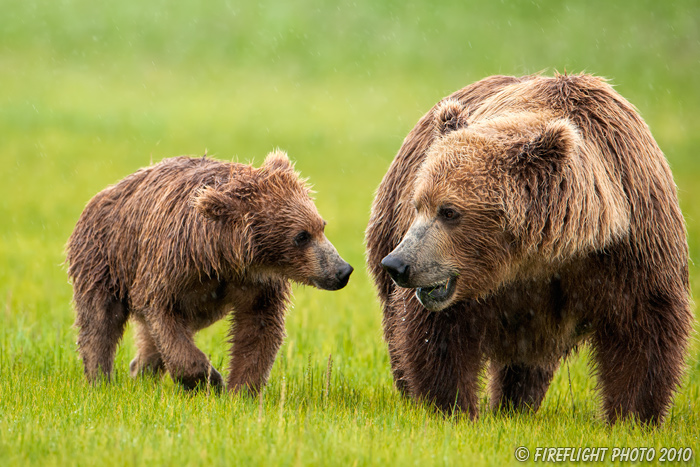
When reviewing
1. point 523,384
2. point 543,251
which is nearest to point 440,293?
point 543,251

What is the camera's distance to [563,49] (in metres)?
36.4

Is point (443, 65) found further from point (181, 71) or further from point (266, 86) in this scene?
point (181, 71)

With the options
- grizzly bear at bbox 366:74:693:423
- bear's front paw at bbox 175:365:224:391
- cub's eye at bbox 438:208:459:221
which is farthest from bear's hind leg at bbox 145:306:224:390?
cub's eye at bbox 438:208:459:221

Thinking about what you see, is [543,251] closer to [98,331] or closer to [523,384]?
[523,384]

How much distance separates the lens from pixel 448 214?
17.0ft

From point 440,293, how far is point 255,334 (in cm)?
178

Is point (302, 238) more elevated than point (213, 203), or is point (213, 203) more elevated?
point (213, 203)

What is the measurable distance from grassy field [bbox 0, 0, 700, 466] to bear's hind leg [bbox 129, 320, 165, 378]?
394 mm

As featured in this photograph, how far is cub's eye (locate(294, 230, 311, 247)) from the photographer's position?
6.31 m

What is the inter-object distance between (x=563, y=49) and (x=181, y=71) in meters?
15.5

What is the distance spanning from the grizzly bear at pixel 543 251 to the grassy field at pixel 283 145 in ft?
1.32

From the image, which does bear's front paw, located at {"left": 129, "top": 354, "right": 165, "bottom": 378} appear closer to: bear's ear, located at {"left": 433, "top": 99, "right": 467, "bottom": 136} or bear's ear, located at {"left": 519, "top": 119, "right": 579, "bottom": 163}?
bear's ear, located at {"left": 433, "top": 99, "right": 467, "bottom": 136}

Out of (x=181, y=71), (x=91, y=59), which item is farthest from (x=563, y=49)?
(x=91, y=59)

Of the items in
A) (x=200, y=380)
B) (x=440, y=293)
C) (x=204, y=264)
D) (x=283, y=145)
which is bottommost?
(x=200, y=380)
